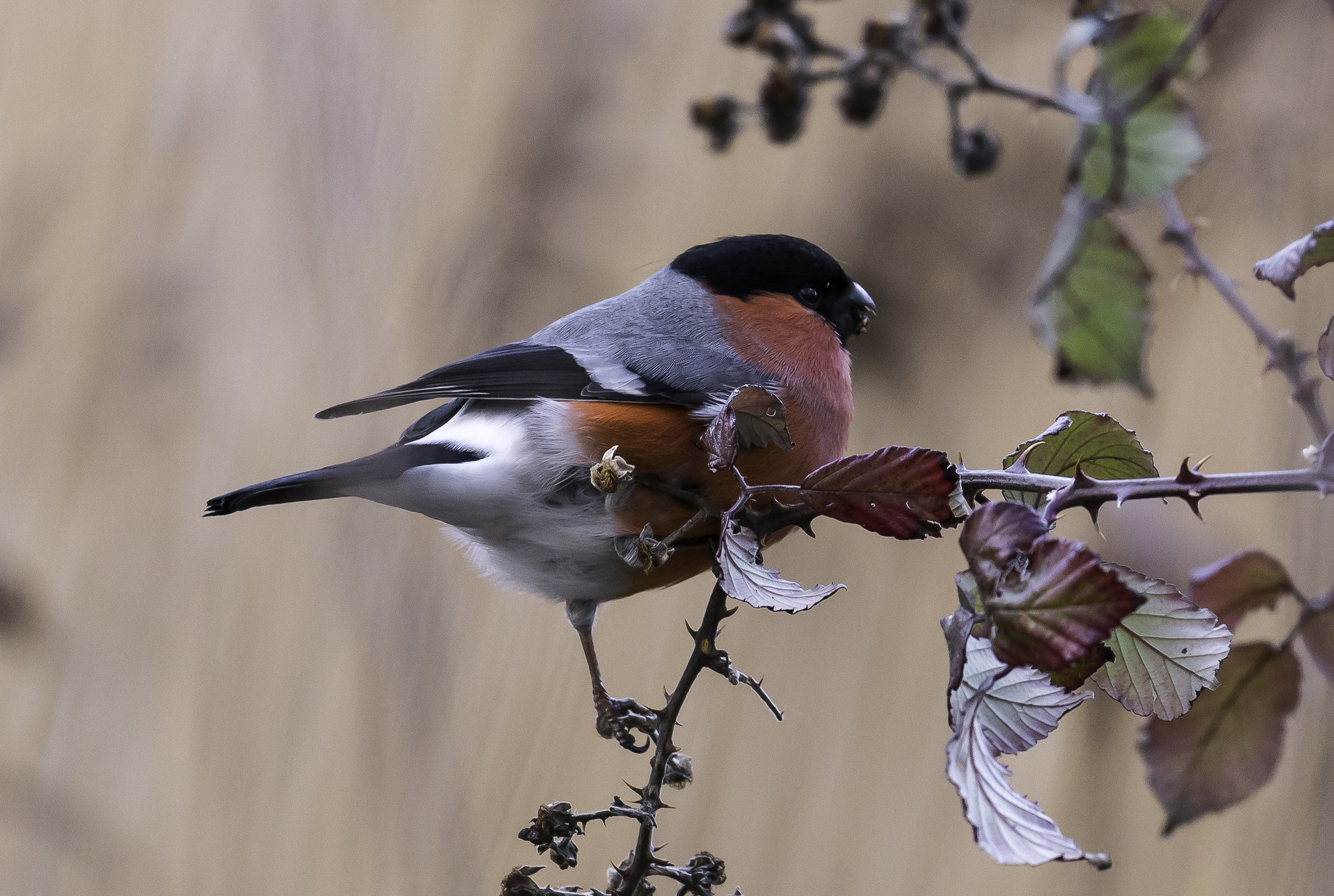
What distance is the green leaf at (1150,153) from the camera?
2.58ft

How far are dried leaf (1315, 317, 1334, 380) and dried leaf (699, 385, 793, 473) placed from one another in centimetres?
31

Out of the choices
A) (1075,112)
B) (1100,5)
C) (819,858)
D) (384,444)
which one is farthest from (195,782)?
(1100,5)

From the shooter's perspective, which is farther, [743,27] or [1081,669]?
[743,27]

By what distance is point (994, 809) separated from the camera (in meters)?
0.42

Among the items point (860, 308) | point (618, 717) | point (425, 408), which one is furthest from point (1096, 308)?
point (425, 408)

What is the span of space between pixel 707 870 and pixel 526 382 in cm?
60

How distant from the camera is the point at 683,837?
1.38m

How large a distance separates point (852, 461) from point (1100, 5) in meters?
0.72

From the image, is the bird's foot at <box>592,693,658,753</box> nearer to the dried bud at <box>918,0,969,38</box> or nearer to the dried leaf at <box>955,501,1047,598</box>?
the dried leaf at <box>955,501,1047,598</box>

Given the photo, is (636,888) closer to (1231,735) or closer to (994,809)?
(994,809)

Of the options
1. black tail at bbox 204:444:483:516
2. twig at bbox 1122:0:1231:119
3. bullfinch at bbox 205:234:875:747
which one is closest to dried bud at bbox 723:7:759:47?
bullfinch at bbox 205:234:875:747

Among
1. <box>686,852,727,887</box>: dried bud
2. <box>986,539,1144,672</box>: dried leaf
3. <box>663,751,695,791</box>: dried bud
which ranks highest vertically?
<box>986,539,1144,672</box>: dried leaf

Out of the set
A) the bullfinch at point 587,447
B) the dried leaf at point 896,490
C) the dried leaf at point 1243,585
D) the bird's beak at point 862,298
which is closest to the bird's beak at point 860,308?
the bird's beak at point 862,298

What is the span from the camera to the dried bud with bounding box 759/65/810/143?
1.08m
